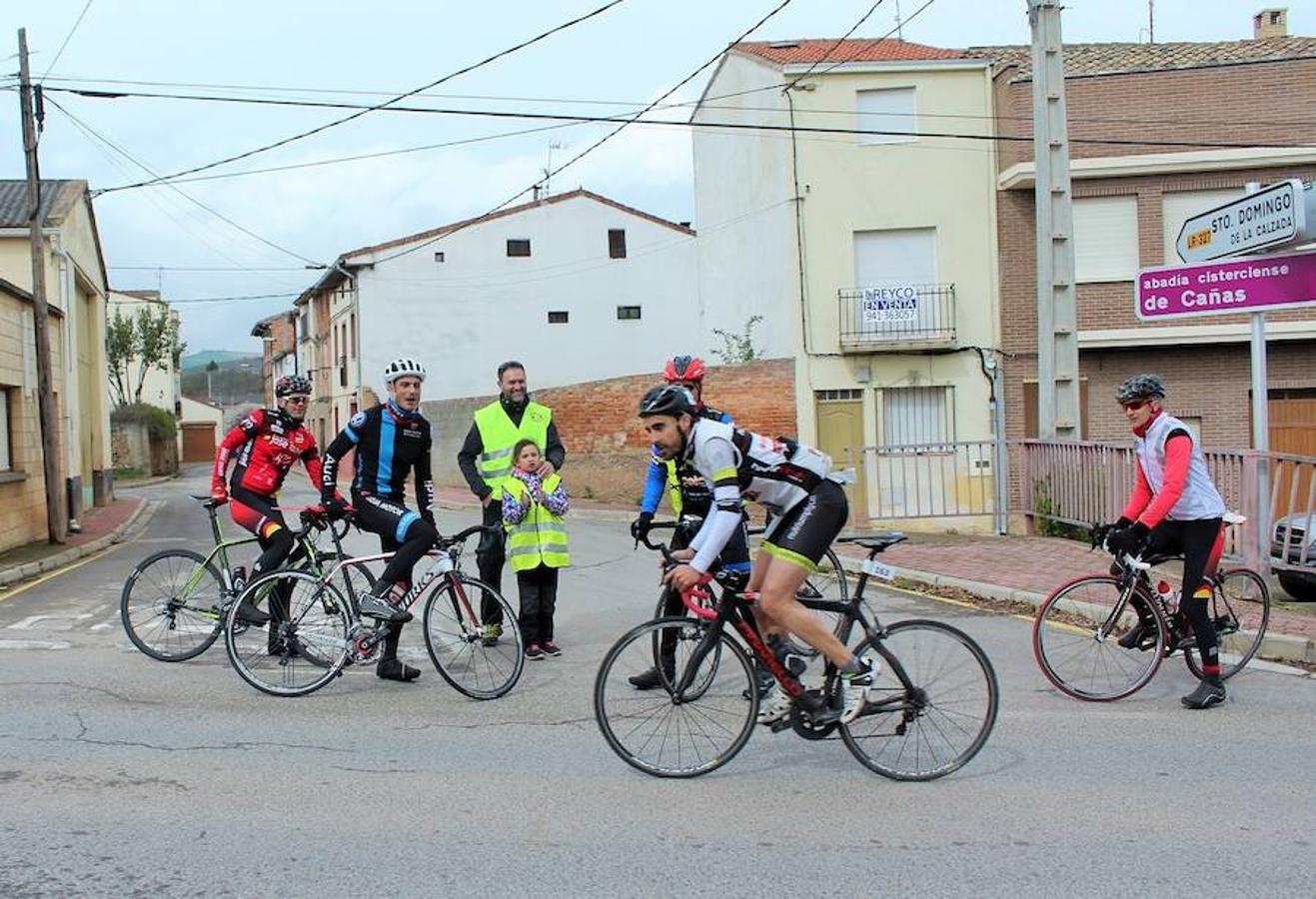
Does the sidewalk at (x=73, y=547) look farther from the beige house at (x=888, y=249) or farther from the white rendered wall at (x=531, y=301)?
the white rendered wall at (x=531, y=301)

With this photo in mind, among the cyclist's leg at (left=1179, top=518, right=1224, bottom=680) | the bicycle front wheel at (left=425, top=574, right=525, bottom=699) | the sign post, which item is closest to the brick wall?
the sign post

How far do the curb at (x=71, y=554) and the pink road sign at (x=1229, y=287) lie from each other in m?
12.3

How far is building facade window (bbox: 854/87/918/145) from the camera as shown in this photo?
23484 millimetres

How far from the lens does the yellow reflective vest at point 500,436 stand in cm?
803

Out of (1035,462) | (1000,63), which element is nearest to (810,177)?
(1000,63)

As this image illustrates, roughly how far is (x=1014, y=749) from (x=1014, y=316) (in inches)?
733

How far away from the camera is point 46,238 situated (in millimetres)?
24594

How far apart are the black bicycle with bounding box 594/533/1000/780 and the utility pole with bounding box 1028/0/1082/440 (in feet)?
30.9

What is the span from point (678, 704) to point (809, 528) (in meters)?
0.97

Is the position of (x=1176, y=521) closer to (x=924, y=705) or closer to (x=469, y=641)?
(x=924, y=705)

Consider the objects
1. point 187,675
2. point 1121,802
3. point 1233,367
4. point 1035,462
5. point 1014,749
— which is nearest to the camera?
point 1121,802

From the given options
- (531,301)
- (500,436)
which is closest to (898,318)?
(500,436)

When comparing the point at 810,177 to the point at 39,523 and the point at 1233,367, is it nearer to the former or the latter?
the point at 1233,367

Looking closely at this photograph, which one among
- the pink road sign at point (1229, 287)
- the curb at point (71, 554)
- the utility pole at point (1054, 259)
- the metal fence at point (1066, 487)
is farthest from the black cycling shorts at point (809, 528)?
the curb at point (71, 554)
